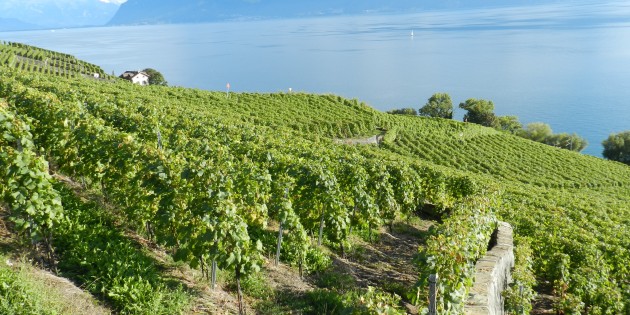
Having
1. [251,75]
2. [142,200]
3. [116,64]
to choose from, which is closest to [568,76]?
[251,75]

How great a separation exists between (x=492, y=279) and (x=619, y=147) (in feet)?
272

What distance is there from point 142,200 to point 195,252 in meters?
2.54

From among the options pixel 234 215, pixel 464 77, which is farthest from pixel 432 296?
pixel 464 77

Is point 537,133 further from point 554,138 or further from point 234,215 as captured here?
A: point 234,215

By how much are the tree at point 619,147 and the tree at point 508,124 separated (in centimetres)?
1555

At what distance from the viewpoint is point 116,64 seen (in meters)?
168

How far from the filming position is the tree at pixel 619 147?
73.9 m

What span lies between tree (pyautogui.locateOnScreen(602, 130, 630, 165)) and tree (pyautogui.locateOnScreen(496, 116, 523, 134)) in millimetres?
15549

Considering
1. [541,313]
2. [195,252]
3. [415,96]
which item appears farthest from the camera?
[415,96]

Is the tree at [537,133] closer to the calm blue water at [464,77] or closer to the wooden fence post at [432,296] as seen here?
the calm blue water at [464,77]

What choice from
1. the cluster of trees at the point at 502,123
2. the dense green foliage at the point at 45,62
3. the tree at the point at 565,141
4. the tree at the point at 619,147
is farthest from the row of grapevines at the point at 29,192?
the tree at the point at 565,141

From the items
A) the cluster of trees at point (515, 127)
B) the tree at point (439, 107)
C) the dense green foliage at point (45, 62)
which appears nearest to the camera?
the dense green foliage at point (45, 62)

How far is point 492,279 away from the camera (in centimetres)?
834

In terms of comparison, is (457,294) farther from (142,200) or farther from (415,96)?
(415,96)
